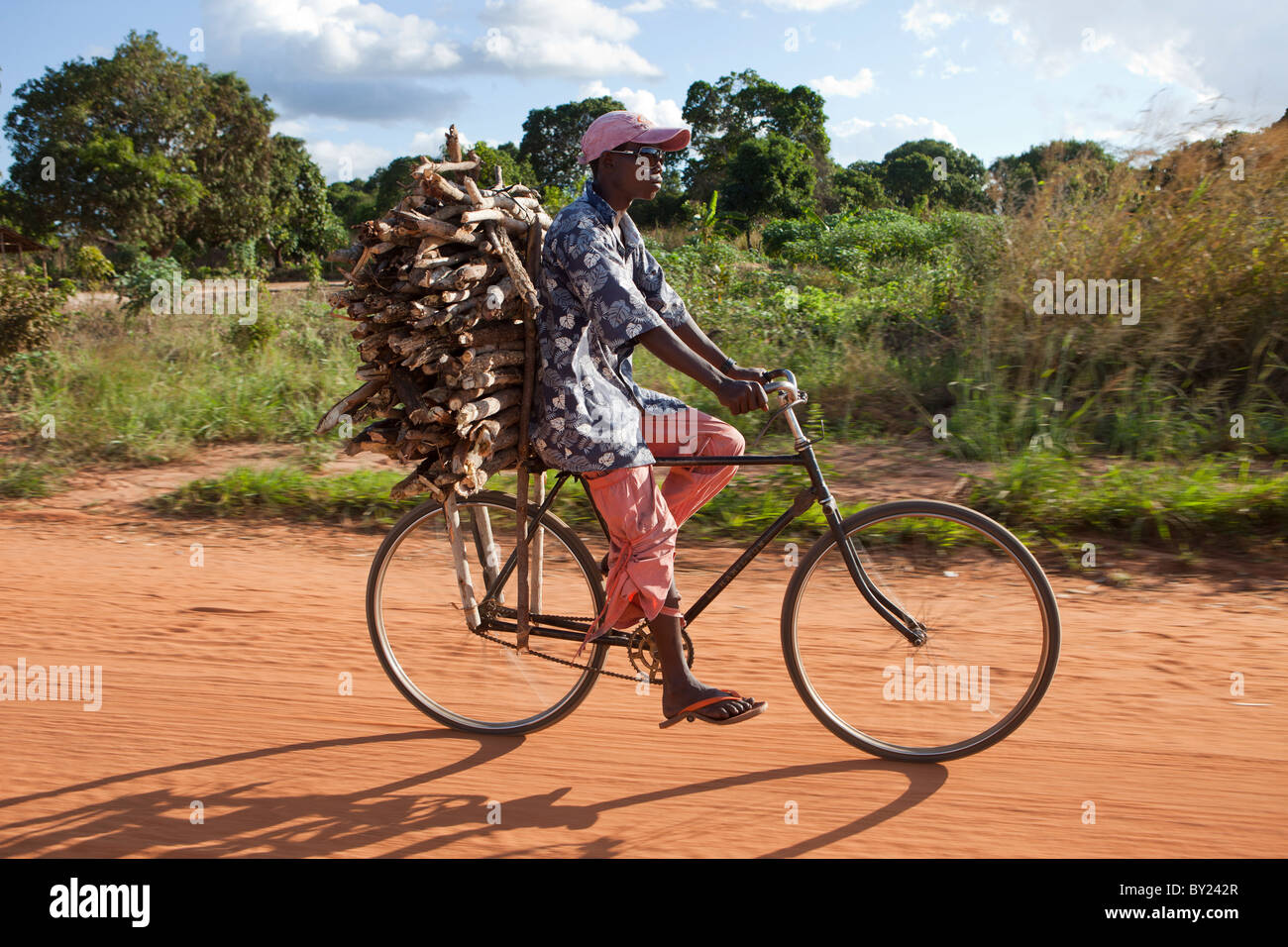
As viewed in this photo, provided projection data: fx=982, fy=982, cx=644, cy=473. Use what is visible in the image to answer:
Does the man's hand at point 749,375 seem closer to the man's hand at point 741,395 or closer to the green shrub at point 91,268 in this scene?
the man's hand at point 741,395

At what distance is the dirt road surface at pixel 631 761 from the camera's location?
278 centimetres

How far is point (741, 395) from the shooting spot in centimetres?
290

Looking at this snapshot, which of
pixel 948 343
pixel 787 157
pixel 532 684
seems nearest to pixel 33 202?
pixel 787 157

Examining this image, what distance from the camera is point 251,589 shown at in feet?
17.2

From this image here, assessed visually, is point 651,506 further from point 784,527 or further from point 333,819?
point 333,819

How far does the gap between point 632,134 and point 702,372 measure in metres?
0.77

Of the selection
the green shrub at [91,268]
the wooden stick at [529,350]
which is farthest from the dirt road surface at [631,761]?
the green shrub at [91,268]

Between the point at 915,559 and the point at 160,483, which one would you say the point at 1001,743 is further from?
the point at 160,483

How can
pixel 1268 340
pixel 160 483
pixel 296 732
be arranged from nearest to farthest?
pixel 296 732 → pixel 1268 340 → pixel 160 483

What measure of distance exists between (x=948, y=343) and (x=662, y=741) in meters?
5.90

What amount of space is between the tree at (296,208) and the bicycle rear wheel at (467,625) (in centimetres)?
4447

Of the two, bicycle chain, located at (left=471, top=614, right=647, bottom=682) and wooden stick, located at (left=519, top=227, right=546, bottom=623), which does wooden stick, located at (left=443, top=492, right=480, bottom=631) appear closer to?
bicycle chain, located at (left=471, top=614, right=647, bottom=682)

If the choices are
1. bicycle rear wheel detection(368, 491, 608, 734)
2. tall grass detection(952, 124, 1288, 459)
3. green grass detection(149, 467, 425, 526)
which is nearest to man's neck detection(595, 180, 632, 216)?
bicycle rear wheel detection(368, 491, 608, 734)

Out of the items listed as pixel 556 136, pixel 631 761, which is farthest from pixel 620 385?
pixel 556 136
